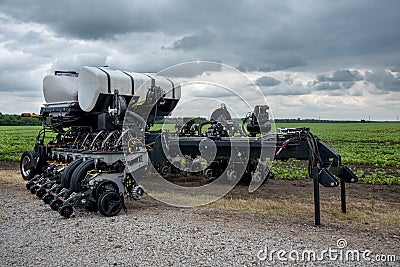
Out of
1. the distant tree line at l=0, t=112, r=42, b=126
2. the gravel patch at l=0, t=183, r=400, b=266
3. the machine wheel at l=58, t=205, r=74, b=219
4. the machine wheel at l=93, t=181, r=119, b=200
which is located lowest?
the gravel patch at l=0, t=183, r=400, b=266

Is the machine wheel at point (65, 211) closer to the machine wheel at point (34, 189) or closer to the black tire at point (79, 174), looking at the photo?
the black tire at point (79, 174)

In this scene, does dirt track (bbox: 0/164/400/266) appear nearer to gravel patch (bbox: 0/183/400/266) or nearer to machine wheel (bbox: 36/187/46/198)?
gravel patch (bbox: 0/183/400/266)

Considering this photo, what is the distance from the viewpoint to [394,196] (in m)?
11.6

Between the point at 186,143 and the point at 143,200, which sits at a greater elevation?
the point at 186,143

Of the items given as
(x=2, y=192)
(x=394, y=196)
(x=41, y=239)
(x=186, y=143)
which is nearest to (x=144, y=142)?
(x=186, y=143)

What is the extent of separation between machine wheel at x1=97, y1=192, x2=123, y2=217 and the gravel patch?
0.50 feet

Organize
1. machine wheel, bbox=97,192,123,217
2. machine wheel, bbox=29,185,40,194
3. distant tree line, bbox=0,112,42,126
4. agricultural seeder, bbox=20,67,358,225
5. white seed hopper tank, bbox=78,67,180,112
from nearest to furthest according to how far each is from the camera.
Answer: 1. agricultural seeder, bbox=20,67,358,225
2. machine wheel, bbox=97,192,123,217
3. machine wheel, bbox=29,185,40,194
4. white seed hopper tank, bbox=78,67,180,112
5. distant tree line, bbox=0,112,42,126

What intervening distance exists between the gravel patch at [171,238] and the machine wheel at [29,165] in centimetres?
433

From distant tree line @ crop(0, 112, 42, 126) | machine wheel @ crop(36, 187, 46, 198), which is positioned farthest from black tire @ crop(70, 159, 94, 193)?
distant tree line @ crop(0, 112, 42, 126)

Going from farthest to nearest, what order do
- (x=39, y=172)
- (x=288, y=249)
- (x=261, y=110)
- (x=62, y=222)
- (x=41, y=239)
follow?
(x=39, y=172)
(x=261, y=110)
(x=62, y=222)
(x=41, y=239)
(x=288, y=249)

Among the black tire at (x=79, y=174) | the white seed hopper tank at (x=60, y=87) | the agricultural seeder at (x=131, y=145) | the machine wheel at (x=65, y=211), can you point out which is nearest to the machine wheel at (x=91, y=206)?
the agricultural seeder at (x=131, y=145)

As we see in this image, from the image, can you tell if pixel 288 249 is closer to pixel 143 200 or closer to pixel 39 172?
pixel 143 200

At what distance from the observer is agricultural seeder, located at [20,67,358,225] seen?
326 inches

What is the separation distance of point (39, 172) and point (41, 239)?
6526 millimetres
